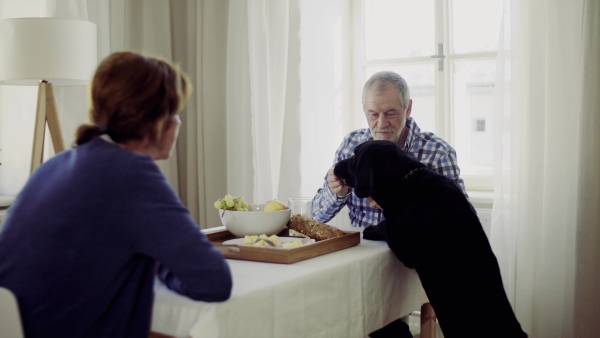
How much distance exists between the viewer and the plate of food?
168cm

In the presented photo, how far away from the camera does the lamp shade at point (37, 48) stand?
285 centimetres

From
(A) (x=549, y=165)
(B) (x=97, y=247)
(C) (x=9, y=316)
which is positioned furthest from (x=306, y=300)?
(A) (x=549, y=165)

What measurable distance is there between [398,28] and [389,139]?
3.67 ft

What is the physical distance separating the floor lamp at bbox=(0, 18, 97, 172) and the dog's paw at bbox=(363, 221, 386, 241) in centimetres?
163

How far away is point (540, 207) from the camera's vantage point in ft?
8.33

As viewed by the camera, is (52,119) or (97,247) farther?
(52,119)

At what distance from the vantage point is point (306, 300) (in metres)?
1.47

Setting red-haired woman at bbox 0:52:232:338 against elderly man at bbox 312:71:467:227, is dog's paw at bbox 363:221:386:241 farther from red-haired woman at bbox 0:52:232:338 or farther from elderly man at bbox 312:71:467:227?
red-haired woman at bbox 0:52:232:338

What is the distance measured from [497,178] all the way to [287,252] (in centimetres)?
133

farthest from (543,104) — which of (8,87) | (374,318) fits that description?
(8,87)

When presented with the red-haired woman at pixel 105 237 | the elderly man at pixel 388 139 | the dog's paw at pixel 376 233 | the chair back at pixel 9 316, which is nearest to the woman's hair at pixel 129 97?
the red-haired woman at pixel 105 237

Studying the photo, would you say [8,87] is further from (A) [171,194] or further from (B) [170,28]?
(A) [171,194]

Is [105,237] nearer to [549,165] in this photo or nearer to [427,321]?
[427,321]

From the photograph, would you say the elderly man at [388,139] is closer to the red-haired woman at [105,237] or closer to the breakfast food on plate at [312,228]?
the breakfast food on plate at [312,228]
